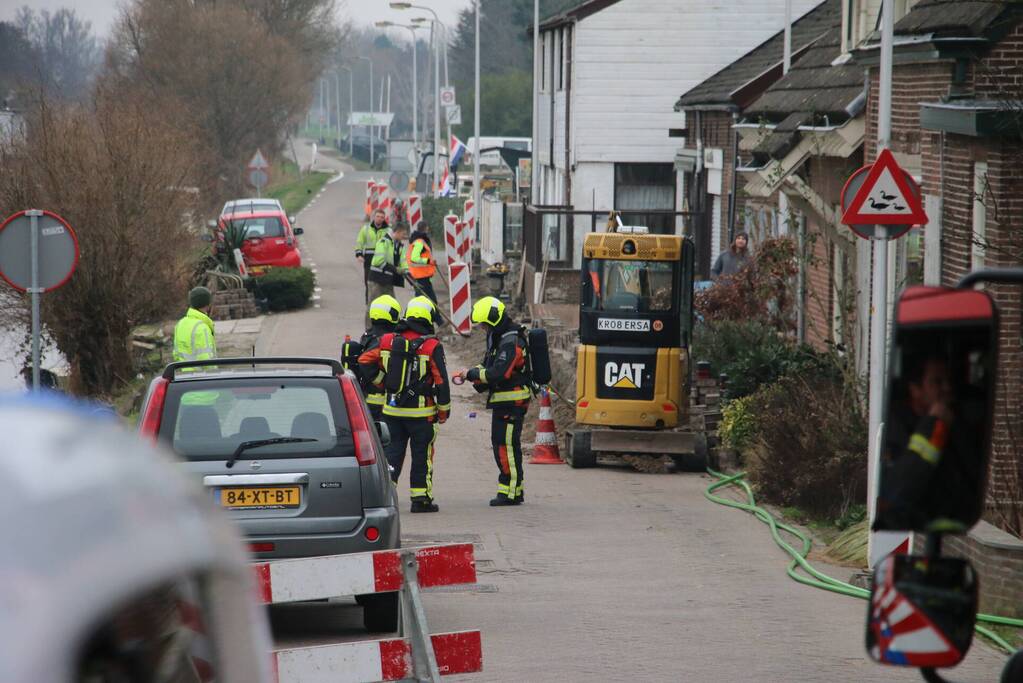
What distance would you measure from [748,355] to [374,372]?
511 centimetres

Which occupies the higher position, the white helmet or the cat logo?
the white helmet

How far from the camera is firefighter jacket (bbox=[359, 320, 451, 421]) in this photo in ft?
42.2

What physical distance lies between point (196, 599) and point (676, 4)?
3641cm

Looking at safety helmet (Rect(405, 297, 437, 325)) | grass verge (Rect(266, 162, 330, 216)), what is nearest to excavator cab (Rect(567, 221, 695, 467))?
safety helmet (Rect(405, 297, 437, 325))

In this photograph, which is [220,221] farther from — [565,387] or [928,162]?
[928,162]

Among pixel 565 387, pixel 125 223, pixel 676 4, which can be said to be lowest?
pixel 565 387

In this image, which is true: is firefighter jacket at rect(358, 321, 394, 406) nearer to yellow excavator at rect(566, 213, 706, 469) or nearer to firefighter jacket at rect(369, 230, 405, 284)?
yellow excavator at rect(566, 213, 706, 469)

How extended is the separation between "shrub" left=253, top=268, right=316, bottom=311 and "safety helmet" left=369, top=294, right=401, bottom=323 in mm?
17297

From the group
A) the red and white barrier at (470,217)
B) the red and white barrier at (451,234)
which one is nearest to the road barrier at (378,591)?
the red and white barrier at (451,234)

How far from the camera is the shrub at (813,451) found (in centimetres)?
1290

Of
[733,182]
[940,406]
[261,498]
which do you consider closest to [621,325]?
[261,498]

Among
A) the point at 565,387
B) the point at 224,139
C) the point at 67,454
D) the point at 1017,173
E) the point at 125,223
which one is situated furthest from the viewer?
the point at 224,139

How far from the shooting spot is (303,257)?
4322 centimetres

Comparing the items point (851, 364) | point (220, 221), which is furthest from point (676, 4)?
point (851, 364)
